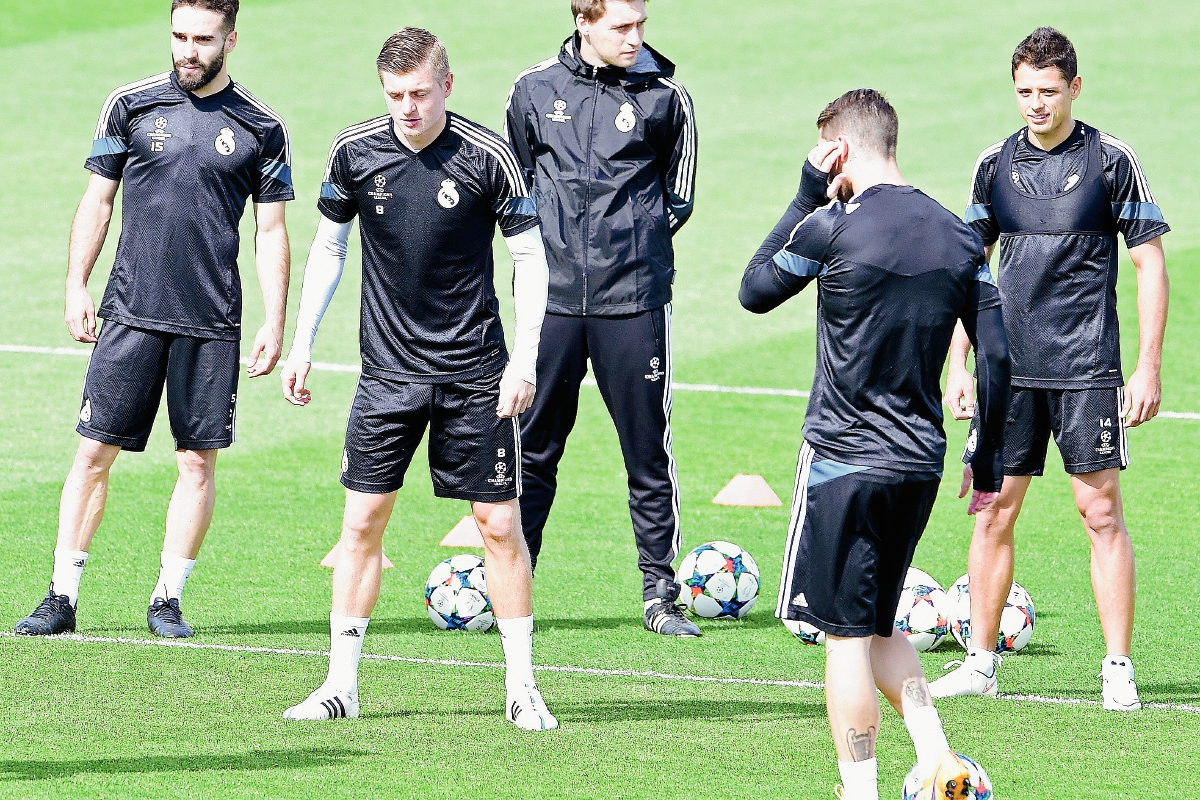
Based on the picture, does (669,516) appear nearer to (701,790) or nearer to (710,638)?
(710,638)

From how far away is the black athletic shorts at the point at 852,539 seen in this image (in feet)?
17.9

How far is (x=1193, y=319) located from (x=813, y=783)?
11920 millimetres

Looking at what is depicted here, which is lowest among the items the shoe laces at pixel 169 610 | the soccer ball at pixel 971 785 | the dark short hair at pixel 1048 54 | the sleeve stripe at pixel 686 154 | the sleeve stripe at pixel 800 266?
the soccer ball at pixel 971 785

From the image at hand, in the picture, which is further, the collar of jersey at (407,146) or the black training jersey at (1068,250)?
the black training jersey at (1068,250)

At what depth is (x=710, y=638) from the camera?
320 inches

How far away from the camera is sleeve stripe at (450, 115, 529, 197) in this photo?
645 cm

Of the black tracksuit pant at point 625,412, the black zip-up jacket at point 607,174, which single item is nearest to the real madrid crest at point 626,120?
the black zip-up jacket at point 607,174

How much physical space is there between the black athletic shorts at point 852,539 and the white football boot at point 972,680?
5.51 feet

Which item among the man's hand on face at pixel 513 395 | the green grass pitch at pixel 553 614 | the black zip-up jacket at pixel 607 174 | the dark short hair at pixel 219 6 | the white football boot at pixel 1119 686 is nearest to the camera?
the green grass pitch at pixel 553 614

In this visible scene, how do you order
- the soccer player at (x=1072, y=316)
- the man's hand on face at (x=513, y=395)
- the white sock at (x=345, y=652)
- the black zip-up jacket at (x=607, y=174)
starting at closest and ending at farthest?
the man's hand on face at (x=513, y=395)
the white sock at (x=345, y=652)
the soccer player at (x=1072, y=316)
the black zip-up jacket at (x=607, y=174)

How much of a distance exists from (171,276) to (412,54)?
6.79 feet

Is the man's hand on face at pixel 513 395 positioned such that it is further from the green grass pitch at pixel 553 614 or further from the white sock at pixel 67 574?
the white sock at pixel 67 574

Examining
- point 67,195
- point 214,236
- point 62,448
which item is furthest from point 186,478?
point 67,195

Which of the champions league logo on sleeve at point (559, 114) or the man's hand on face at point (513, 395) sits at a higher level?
the champions league logo on sleeve at point (559, 114)
